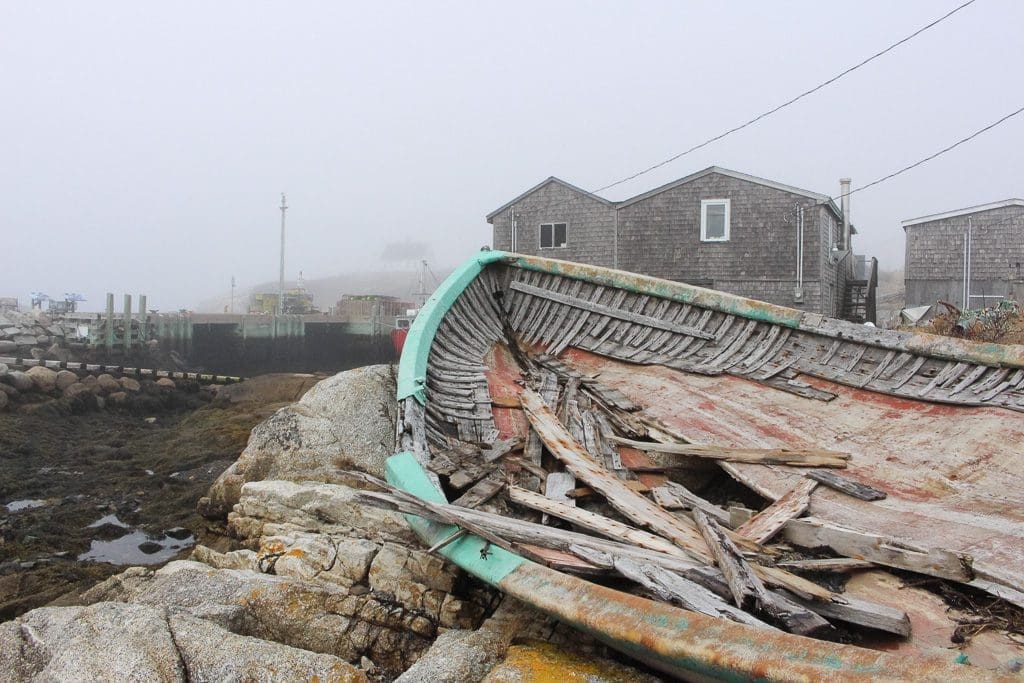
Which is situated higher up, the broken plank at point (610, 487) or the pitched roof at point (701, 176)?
the pitched roof at point (701, 176)

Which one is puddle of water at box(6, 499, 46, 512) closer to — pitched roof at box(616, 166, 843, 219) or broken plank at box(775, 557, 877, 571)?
broken plank at box(775, 557, 877, 571)

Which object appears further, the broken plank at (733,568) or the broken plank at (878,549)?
the broken plank at (878,549)

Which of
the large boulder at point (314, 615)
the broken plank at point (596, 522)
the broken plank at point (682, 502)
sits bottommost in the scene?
the large boulder at point (314, 615)

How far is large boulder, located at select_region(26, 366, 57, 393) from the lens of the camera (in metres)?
17.3

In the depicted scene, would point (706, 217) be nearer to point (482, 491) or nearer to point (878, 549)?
point (482, 491)

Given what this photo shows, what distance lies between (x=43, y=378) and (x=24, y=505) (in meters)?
8.67

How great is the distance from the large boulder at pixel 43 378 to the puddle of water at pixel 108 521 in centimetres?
998

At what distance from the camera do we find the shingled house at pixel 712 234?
18.7 meters

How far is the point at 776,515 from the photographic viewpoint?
3891mm

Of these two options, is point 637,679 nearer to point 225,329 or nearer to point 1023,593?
point 1023,593

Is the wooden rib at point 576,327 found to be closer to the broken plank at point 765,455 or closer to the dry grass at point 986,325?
the broken plank at point 765,455

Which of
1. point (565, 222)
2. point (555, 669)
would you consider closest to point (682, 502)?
point (555, 669)

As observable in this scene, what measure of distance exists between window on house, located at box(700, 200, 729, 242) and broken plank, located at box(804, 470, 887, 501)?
51.6 feet

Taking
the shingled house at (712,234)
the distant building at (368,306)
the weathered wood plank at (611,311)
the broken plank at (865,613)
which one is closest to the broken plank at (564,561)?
the broken plank at (865,613)
